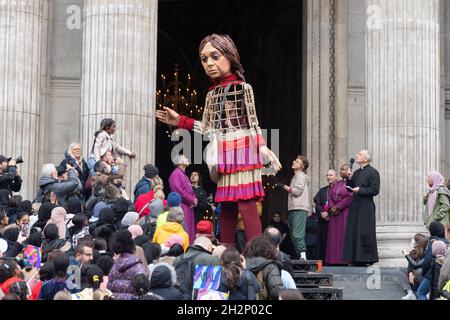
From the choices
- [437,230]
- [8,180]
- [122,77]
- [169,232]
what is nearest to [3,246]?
[169,232]

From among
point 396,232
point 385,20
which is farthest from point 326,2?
point 396,232

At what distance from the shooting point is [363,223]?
21375 millimetres

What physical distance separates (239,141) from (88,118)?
23.1 ft

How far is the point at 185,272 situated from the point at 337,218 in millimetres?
8463

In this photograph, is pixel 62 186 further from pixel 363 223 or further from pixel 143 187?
pixel 363 223

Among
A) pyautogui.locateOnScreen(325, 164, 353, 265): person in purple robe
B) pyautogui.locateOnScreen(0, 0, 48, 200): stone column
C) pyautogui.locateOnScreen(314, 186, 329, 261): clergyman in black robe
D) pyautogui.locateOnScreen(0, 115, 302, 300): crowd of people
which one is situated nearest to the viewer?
pyautogui.locateOnScreen(0, 115, 302, 300): crowd of people

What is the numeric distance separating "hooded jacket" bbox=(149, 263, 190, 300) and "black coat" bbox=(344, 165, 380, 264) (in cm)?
798

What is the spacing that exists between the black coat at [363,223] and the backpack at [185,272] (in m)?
7.33

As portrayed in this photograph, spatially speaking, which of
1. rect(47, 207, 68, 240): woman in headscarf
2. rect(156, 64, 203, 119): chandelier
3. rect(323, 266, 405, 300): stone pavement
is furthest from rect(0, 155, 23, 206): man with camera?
rect(156, 64, 203, 119): chandelier

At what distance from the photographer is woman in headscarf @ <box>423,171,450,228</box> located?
21.0 meters

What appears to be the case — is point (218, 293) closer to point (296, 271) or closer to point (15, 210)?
point (296, 271)

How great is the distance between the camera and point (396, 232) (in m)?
23.1

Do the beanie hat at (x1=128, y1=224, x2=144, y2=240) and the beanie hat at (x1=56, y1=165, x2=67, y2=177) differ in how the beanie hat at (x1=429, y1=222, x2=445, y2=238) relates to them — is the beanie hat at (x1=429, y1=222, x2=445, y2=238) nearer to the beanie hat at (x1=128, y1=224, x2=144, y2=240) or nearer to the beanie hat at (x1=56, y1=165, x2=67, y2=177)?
the beanie hat at (x1=128, y1=224, x2=144, y2=240)

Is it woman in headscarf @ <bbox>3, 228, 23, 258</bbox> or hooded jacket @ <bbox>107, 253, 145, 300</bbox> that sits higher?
woman in headscarf @ <bbox>3, 228, 23, 258</bbox>
